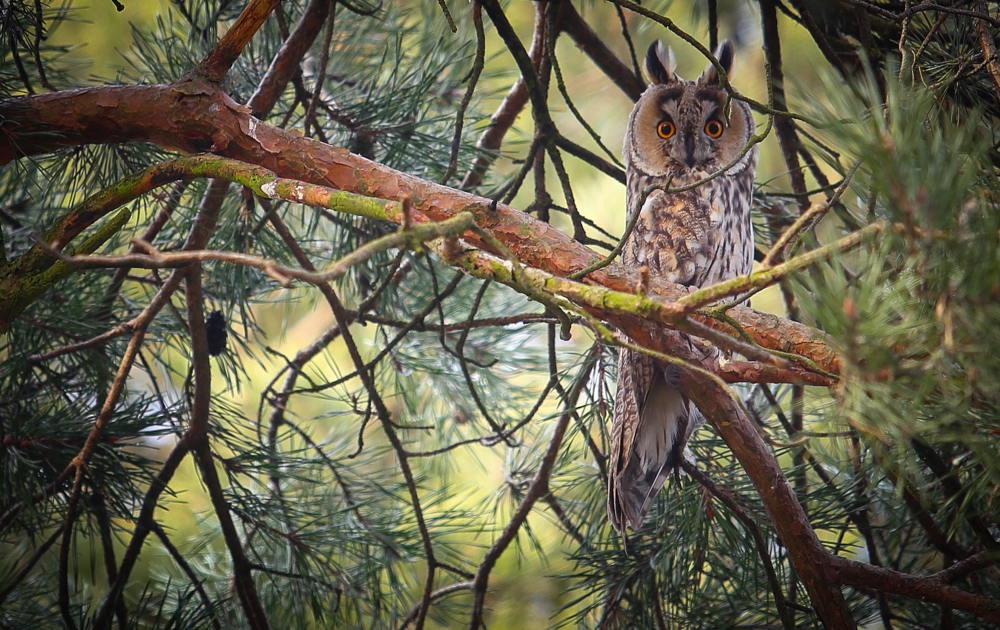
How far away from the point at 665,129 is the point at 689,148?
84 mm

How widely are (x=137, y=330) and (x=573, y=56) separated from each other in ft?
12.0

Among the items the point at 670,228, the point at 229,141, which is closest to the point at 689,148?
the point at 670,228

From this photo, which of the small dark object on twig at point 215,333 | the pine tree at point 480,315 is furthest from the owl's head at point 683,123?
the small dark object on twig at point 215,333

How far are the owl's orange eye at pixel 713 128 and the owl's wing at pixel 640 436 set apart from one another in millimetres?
615

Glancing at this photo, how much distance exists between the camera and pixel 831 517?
1.29 m

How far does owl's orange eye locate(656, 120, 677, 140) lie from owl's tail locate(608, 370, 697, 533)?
0.63 meters

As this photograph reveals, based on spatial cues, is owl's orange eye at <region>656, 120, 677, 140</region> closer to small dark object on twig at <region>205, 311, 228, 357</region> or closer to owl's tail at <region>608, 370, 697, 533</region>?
owl's tail at <region>608, 370, 697, 533</region>

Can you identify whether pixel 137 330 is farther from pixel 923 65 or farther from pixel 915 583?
pixel 923 65

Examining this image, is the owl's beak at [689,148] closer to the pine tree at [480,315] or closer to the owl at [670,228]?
the owl at [670,228]

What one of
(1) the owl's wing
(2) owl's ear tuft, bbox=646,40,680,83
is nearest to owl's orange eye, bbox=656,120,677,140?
(2) owl's ear tuft, bbox=646,40,680,83

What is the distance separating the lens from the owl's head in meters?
1.67

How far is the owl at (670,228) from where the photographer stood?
1434 millimetres

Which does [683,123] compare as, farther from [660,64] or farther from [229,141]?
[229,141]

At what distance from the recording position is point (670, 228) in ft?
5.24
